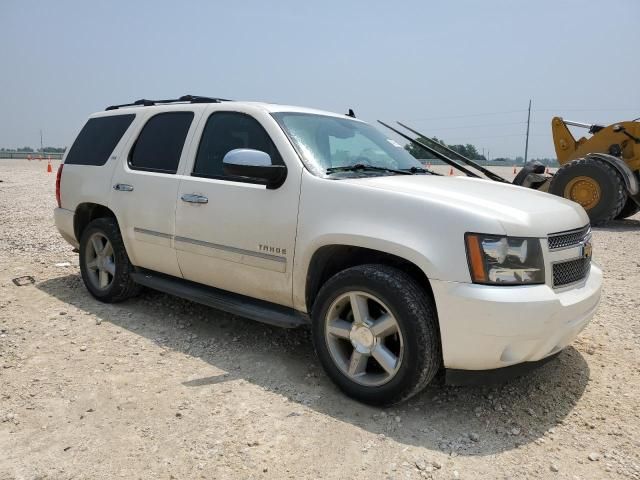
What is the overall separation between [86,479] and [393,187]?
224 centimetres

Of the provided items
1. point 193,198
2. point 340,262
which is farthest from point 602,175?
point 193,198

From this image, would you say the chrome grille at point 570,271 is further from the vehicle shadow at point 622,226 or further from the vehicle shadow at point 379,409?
the vehicle shadow at point 622,226

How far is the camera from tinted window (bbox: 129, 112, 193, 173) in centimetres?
438

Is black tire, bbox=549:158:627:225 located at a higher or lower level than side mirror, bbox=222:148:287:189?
Result: lower

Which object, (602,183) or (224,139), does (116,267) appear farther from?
(602,183)

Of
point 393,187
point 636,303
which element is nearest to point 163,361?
point 393,187

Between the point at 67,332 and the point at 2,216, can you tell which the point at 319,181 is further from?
the point at 2,216

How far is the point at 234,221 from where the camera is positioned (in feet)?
12.2

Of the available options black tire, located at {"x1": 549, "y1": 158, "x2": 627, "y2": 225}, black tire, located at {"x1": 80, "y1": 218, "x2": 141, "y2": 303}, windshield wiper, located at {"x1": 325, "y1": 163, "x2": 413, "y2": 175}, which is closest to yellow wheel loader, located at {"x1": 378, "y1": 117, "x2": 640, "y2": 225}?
black tire, located at {"x1": 549, "y1": 158, "x2": 627, "y2": 225}

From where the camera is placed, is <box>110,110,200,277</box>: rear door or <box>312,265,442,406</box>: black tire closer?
<box>312,265,442,406</box>: black tire

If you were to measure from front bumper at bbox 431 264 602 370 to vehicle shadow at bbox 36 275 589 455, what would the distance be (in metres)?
0.40

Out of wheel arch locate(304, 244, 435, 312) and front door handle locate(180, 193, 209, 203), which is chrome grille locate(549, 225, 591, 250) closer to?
wheel arch locate(304, 244, 435, 312)

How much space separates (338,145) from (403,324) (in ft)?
5.17

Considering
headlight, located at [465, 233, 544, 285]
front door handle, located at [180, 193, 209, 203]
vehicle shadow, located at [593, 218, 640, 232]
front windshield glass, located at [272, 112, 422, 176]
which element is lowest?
vehicle shadow, located at [593, 218, 640, 232]
